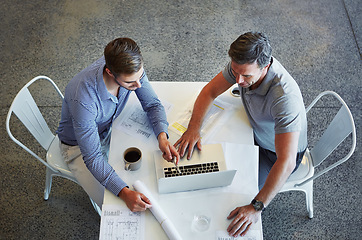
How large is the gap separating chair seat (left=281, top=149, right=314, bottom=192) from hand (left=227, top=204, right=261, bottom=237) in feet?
1.65

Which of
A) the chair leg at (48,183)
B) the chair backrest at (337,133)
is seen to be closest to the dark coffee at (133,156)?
the chair leg at (48,183)

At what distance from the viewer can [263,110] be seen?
1561 millimetres

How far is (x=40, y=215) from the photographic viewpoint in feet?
7.02

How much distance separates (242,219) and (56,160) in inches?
42.7

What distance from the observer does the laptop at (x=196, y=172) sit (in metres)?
1.34

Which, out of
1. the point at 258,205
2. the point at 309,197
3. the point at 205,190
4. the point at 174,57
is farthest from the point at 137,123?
the point at 174,57

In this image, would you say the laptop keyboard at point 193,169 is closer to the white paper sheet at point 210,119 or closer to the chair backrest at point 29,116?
the white paper sheet at point 210,119

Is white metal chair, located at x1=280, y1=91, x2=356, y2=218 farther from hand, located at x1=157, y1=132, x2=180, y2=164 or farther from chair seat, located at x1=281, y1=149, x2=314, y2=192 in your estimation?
hand, located at x1=157, y1=132, x2=180, y2=164

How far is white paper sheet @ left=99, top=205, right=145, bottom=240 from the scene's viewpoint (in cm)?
131

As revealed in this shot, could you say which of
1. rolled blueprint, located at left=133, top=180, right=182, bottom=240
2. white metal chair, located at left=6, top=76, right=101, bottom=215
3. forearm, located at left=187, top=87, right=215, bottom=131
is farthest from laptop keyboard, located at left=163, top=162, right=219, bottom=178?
white metal chair, located at left=6, top=76, right=101, bottom=215

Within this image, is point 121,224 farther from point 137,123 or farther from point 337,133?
point 337,133

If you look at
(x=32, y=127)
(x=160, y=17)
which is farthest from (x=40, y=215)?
(x=160, y=17)

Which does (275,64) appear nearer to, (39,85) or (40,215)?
(40,215)

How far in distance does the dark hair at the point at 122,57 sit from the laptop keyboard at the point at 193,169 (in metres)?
0.45
